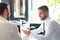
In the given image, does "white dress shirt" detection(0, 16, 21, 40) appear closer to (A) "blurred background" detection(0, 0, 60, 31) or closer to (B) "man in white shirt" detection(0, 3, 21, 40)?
(B) "man in white shirt" detection(0, 3, 21, 40)

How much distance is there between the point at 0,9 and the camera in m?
1.94

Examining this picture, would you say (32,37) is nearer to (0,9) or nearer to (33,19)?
(0,9)

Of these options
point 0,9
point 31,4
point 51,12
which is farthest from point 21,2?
point 0,9

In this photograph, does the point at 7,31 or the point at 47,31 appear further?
the point at 47,31

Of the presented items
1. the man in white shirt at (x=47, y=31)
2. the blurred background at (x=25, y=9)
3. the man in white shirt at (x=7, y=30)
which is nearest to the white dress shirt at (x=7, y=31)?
the man in white shirt at (x=7, y=30)

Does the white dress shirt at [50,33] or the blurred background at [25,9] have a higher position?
the blurred background at [25,9]

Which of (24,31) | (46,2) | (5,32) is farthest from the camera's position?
(46,2)

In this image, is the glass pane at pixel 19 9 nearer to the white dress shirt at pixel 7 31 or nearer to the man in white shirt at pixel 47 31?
the man in white shirt at pixel 47 31

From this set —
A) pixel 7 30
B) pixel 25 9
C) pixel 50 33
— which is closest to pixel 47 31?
pixel 50 33

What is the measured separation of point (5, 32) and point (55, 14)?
2.54m

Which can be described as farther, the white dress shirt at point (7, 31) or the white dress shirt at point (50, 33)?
the white dress shirt at point (50, 33)

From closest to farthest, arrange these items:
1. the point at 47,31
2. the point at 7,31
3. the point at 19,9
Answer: the point at 7,31 < the point at 47,31 < the point at 19,9

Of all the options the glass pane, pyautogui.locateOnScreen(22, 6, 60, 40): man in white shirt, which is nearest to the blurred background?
the glass pane

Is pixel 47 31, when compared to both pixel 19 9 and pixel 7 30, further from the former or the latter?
pixel 19 9
